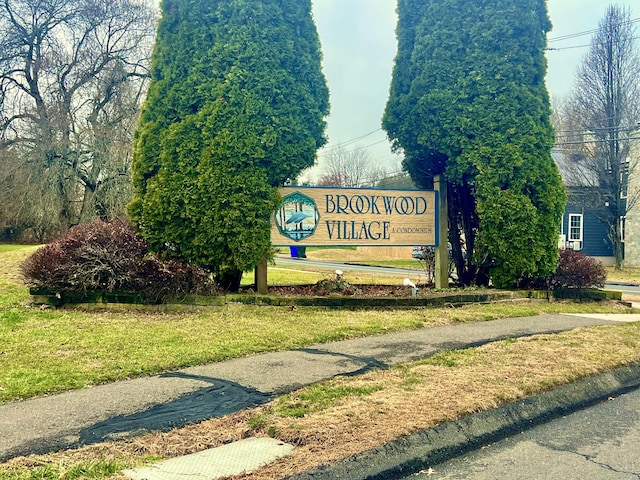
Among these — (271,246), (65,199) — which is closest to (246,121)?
(271,246)

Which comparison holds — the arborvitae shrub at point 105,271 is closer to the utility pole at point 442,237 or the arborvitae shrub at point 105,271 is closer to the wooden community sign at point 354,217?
the wooden community sign at point 354,217

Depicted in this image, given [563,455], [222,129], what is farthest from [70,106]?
[563,455]

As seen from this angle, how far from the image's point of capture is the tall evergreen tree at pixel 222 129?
8.68m

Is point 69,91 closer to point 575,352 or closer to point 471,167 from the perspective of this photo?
point 471,167

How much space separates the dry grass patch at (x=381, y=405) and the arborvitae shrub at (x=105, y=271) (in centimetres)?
419

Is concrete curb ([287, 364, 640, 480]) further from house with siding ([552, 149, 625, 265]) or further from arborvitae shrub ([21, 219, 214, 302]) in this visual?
house with siding ([552, 149, 625, 265])

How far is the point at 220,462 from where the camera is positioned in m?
3.18

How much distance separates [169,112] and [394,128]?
4.69m

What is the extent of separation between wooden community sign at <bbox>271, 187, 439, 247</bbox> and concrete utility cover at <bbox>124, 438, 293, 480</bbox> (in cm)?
595

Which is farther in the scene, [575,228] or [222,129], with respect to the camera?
[575,228]

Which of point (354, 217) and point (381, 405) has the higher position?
point (354, 217)

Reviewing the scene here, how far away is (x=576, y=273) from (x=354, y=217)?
4810 millimetres

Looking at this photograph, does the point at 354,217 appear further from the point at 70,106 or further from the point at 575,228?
the point at 575,228

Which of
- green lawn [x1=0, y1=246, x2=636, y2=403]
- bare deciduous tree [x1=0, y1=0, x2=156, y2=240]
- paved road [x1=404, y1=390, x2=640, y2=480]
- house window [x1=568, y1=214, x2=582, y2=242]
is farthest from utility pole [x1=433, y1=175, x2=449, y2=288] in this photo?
house window [x1=568, y1=214, x2=582, y2=242]
